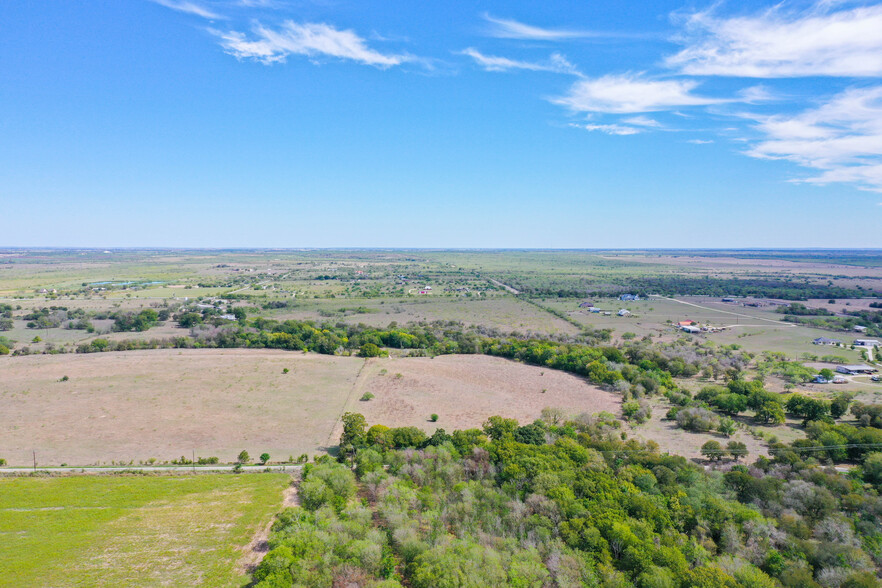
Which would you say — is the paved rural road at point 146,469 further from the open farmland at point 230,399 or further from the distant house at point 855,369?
the distant house at point 855,369

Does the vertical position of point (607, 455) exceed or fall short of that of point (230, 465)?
it exceeds it

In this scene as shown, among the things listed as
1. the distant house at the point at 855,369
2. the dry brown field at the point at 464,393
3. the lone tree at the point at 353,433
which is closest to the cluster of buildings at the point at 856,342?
the distant house at the point at 855,369

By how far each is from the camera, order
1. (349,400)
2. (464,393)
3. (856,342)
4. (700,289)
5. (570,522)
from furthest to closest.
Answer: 1. (700,289)
2. (856,342)
3. (464,393)
4. (349,400)
5. (570,522)

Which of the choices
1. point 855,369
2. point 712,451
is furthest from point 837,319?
point 712,451

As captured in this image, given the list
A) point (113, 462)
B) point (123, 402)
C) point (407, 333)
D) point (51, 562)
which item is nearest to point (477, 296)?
point (407, 333)

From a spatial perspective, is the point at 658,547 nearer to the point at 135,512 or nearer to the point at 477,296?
the point at 135,512

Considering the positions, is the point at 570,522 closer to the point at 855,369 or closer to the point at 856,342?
the point at 855,369
